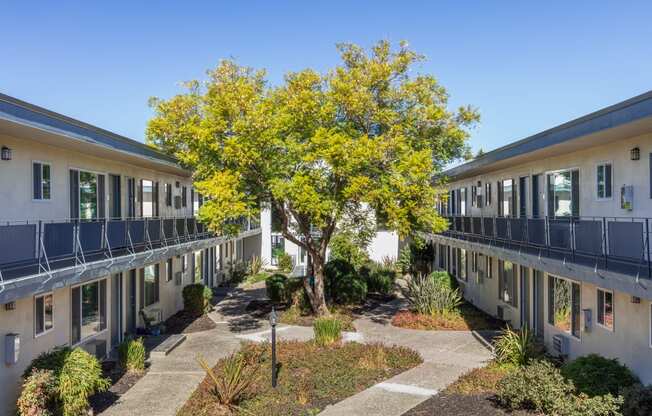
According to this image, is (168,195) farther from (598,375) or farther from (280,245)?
(598,375)

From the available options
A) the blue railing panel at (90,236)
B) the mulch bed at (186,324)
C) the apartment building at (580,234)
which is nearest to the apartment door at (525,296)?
the apartment building at (580,234)

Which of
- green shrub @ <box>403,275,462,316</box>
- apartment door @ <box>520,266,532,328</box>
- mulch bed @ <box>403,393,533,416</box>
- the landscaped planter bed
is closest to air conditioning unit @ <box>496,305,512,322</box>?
apartment door @ <box>520,266,532,328</box>

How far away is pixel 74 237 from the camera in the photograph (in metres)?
12.1

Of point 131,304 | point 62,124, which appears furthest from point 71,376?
point 131,304

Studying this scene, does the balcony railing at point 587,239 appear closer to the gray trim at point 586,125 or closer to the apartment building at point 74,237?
the gray trim at point 586,125

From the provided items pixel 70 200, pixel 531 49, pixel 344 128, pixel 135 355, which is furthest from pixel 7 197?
pixel 531 49

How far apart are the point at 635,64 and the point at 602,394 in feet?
37.2

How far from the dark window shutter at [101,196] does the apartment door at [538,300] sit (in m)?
13.5

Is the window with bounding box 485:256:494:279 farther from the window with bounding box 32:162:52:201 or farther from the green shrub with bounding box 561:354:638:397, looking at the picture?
the window with bounding box 32:162:52:201

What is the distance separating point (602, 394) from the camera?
36.2 feet

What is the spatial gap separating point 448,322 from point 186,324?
9.95 metres

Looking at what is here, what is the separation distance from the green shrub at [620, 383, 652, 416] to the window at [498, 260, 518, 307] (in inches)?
390

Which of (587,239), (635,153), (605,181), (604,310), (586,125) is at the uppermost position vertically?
(586,125)

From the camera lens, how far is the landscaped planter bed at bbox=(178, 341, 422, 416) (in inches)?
479
